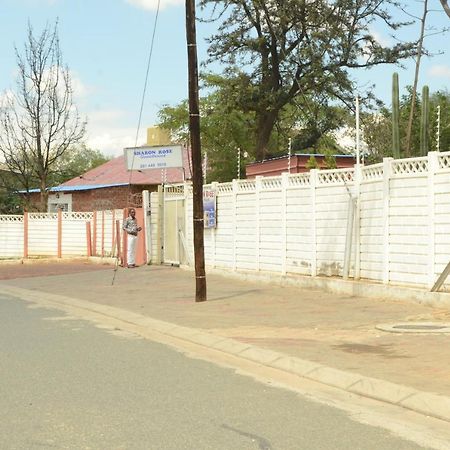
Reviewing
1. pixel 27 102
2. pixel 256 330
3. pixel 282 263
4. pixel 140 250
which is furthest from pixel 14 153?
pixel 256 330

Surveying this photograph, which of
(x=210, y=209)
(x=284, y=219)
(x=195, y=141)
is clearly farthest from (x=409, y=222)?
(x=210, y=209)

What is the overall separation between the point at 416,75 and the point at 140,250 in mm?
10588

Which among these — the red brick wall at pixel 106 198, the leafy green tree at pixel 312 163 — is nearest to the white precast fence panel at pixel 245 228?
the leafy green tree at pixel 312 163

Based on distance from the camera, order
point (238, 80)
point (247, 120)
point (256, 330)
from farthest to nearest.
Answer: point (247, 120), point (238, 80), point (256, 330)

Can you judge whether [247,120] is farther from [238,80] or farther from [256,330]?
[256,330]

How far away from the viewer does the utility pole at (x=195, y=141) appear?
13438 mm

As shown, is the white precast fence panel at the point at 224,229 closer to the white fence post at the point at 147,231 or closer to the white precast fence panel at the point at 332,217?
the white precast fence panel at the point at 332,217

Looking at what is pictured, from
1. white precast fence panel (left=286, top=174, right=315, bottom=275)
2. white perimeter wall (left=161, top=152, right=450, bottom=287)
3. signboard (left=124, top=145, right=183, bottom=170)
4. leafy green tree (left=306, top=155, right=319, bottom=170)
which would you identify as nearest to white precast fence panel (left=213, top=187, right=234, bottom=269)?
white perimeter wall (left=161, top=152, right=450, bottom=287)

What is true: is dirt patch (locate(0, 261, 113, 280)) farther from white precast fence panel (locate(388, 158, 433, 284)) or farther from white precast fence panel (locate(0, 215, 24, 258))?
white precast fence panel (locate(388, 158, 433, 284))

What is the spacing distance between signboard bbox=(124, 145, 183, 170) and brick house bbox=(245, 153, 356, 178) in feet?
9.37

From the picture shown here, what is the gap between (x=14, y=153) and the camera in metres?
34.4

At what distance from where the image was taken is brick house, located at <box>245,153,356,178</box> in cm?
2169

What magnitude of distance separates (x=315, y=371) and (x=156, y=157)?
1595cm

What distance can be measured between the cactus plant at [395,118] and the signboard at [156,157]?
27.9 ft
